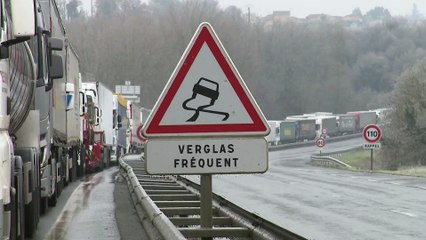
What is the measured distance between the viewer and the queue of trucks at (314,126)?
9538cm

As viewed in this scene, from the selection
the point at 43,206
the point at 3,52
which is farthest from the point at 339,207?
the point at 3,52

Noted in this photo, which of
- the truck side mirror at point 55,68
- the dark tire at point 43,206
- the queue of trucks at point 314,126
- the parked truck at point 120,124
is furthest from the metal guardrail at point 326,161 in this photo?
the truck side mirror at point 55,68

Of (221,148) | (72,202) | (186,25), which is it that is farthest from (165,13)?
(221,148)

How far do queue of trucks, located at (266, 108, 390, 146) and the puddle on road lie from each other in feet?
218

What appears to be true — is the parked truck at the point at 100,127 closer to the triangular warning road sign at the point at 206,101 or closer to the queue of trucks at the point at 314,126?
the triangular warning road sign at the point at 206,101

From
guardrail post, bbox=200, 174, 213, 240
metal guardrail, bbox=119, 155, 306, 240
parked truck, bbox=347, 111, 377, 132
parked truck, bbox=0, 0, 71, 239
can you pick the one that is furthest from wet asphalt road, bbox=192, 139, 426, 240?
parked truck, bbox=347, 111, 377, 132

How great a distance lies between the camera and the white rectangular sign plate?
21.6 ft

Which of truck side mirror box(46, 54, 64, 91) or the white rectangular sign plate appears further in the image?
truck side mirror box(46, 54, 64, 91)

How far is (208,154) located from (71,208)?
9595 millimetres

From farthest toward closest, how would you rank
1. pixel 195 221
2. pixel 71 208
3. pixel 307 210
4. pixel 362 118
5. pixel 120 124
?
pixel 362 118, pixel 120 124, pixel 307 210, pixel 71 208, pixel 195 221

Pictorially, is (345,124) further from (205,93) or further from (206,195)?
(205,93)

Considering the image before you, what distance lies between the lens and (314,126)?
100688 millimetres

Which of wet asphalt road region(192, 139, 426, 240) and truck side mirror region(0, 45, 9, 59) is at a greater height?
truck side mirror region(0, 45, 9, 59)

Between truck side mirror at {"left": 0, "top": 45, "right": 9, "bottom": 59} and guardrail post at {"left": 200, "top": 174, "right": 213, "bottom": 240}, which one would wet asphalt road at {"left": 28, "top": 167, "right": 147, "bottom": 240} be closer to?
guardrail post at {"left": 200, "top": 174, "right": 213, "bottom": 240}
